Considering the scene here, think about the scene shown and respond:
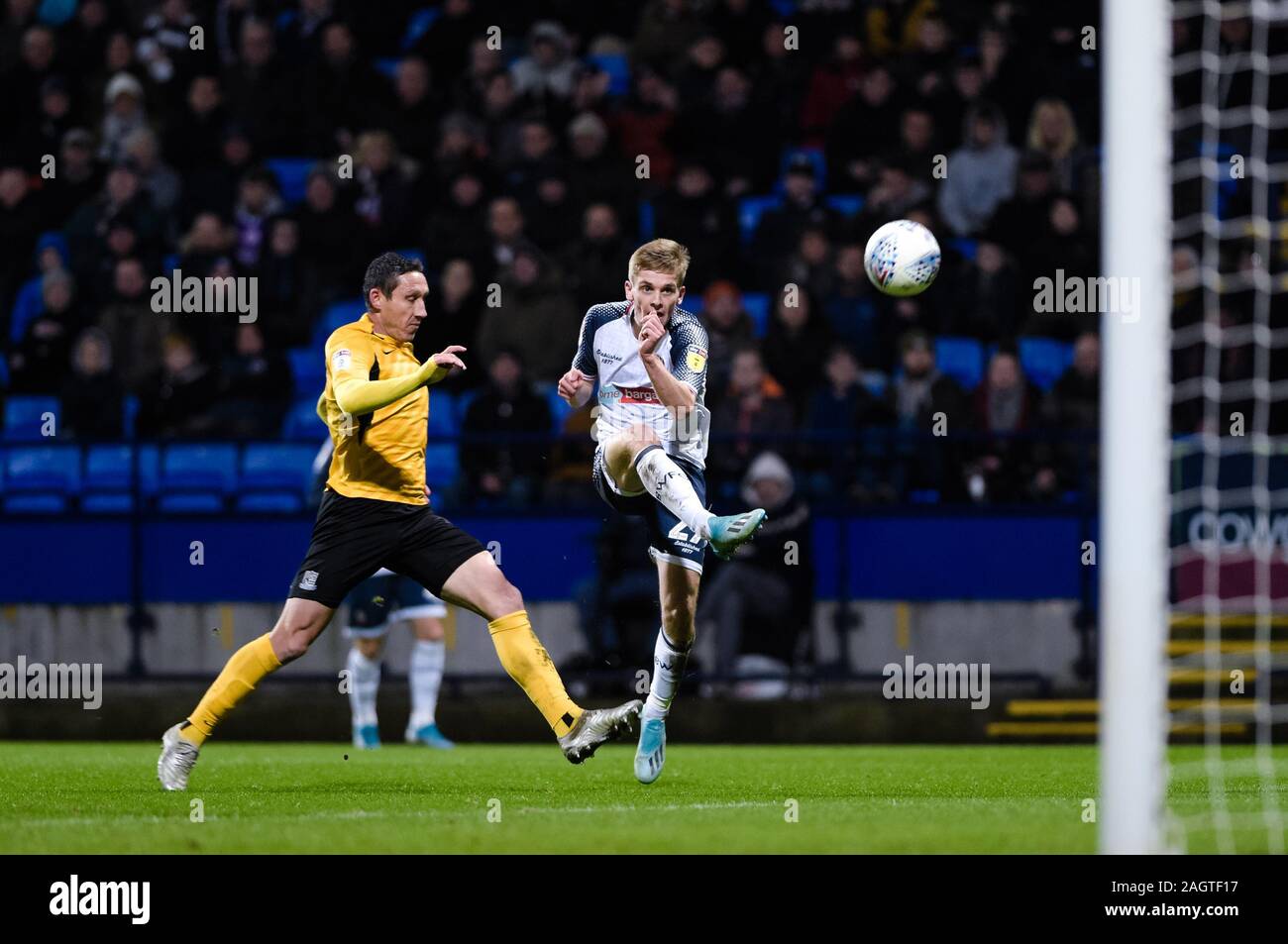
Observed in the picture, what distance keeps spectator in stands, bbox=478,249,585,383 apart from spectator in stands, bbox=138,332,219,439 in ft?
6.35

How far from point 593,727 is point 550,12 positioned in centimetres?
1082

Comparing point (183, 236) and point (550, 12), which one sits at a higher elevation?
point (550, 12)

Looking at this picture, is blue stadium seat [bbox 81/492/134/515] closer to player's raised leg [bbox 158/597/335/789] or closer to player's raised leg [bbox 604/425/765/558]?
player's raised leg [bbox 158/597/335/789]

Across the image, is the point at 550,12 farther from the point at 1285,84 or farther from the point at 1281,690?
the point at 1281,690

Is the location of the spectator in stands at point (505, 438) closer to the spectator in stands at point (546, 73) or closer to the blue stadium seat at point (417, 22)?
the spectator in stands at point (546, 73)

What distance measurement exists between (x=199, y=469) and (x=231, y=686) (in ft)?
18.5

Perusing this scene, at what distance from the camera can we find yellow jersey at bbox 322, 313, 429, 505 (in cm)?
816

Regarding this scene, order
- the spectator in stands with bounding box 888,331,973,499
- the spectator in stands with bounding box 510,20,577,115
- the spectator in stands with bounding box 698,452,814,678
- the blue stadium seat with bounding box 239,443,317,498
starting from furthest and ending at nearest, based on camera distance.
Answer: the spectator in stands with bounding box 510,20,577,115 < the blue stadium seat with bounding box 239,443,317,498 < the spectator in stands with bounding box 888,331,973,499 < the spectator in stands with bounding box 698,452,814,678

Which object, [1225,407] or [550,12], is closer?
[1225,407]

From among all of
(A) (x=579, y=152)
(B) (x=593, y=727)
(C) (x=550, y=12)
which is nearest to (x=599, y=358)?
(B) (x=593, y=727)

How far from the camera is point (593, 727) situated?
7730mm

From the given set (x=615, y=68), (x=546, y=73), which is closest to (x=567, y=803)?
(x=546, y=73)

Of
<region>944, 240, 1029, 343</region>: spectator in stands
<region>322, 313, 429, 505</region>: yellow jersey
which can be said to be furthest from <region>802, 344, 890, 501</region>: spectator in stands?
<region>322, 313, 429, 505</region>: yellow jersey

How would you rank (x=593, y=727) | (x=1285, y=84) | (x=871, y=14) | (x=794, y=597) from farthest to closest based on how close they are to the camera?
(x=871, y=14), (x=1285, y=84), (x=794, y=597), (x=593, y=727)
